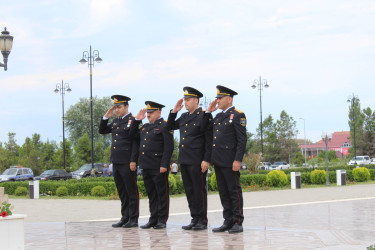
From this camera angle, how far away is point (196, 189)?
8.27m

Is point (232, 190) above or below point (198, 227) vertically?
above

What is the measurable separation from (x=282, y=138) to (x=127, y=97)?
61068 millimetres

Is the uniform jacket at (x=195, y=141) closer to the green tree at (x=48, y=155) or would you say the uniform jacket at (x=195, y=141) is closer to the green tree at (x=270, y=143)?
the green tree at (x=48, y=155)

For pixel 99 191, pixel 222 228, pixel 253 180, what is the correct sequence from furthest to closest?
pixel 253 180 → pixel 99 191 → pixel 222 228

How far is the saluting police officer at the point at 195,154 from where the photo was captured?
8211 mm

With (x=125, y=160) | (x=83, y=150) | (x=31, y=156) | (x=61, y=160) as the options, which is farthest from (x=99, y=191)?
(x=83, y=150)

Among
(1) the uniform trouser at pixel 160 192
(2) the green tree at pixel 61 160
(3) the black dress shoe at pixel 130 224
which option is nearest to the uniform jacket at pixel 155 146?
(1) the uniform trouser at pixel 160 192

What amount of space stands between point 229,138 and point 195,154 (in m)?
0.65

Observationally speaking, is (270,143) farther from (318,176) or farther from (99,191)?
(99,191)

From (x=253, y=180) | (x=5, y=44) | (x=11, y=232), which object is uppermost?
(x=5, y=44)

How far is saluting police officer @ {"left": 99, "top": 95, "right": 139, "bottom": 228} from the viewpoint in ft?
29.2

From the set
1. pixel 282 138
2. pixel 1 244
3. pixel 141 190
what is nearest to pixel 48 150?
pixel 141 190

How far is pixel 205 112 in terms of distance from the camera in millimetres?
8258

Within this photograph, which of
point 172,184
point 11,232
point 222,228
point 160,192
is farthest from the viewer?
point 172,184
